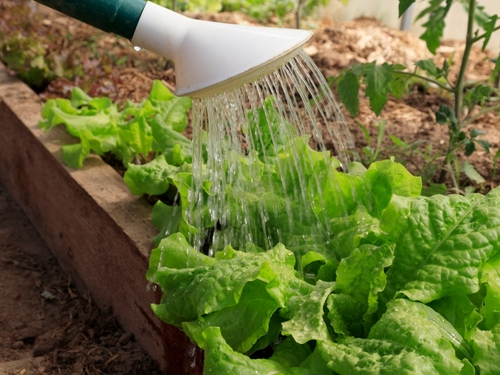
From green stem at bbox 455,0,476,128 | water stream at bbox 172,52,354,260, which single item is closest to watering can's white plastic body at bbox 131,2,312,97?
water stream at bbox 172,52,354,260

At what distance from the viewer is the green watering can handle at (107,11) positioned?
1.35 metres

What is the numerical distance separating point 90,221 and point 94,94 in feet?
3.28

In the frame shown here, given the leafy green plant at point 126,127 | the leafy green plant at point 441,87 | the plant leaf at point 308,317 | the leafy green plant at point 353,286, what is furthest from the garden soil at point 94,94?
the plant leaf at point 308,317

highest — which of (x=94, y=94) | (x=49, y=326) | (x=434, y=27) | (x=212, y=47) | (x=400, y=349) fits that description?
(x=212, y=47)

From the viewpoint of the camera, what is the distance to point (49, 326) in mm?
2326

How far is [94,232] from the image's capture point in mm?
2230

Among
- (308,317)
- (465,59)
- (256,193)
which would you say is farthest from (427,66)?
(308,317)

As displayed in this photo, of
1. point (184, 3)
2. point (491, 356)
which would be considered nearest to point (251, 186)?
point (491, 356)

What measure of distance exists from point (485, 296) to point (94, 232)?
134 cm

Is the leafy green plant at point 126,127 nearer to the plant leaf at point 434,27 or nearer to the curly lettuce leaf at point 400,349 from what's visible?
the plant leaf at point 434,27

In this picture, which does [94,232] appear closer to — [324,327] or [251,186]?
[251,186]

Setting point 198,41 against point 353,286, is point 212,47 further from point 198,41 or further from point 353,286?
point 353,286

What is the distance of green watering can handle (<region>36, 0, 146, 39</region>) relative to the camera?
135 cm

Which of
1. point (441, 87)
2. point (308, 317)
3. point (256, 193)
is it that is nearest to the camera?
point (308, 317)
